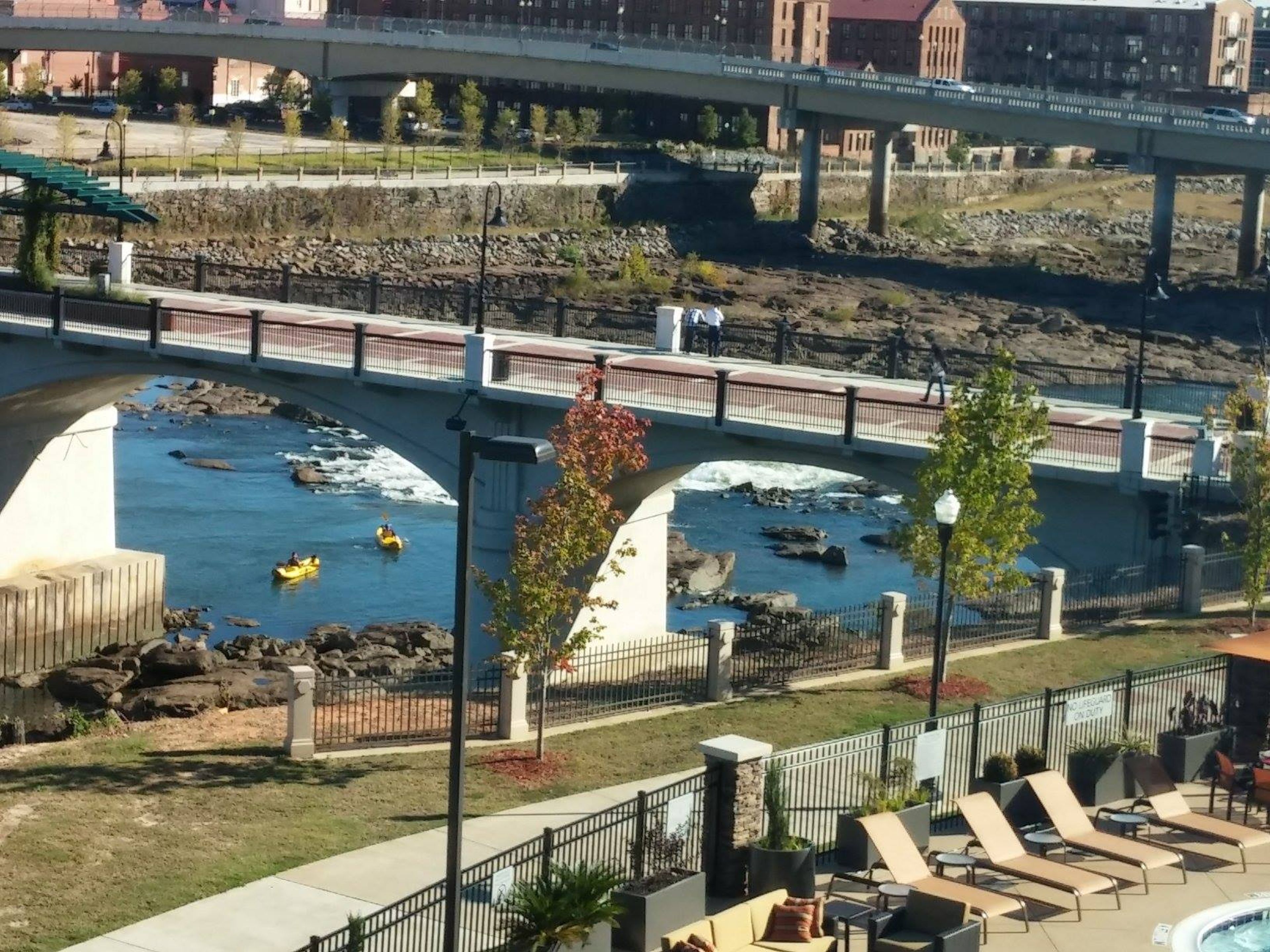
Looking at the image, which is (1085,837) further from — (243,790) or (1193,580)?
(1193,580)

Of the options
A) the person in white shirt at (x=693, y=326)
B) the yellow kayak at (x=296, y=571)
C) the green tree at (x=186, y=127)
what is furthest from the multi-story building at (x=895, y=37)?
the person in white shirt at (x=693, y=326)

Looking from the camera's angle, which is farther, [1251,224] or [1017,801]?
[1251,224]

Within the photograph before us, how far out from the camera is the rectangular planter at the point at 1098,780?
21.3 meters

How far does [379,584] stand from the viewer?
47.1 metres

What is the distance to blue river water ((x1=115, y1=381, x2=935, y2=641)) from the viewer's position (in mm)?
45688

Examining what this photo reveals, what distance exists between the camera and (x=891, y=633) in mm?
27750

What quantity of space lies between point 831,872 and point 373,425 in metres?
18.1

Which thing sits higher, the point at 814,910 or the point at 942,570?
the point at 942,570

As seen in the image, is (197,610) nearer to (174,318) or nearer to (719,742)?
(174,318)

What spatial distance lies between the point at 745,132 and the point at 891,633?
325 feet

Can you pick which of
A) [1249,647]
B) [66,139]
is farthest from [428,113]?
[1249,647]

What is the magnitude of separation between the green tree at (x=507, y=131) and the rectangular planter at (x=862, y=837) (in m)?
99.7

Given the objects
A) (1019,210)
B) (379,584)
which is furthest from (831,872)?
(1019,210)

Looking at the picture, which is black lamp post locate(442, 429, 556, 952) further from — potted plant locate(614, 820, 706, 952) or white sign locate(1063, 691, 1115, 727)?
white sign locate(1063, 691, 1115, 727)
